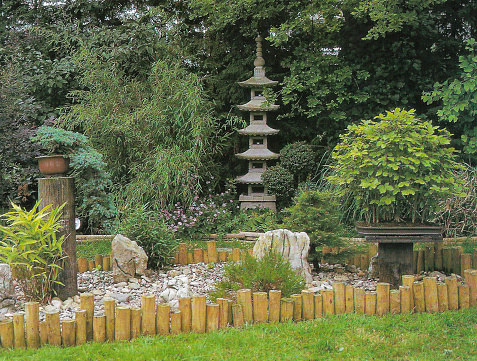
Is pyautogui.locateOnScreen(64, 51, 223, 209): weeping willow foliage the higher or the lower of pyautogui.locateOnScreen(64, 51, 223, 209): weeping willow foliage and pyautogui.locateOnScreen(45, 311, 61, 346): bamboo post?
the higher

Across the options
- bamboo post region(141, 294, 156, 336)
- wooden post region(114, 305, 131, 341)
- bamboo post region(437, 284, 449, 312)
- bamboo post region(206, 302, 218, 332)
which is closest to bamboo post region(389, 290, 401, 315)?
bamboo post region(437, 284, 449, 312)

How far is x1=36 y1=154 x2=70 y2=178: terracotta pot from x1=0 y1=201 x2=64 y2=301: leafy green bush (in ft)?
1.04

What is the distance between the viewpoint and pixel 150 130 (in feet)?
23.9

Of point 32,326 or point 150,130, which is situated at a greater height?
point 150,130

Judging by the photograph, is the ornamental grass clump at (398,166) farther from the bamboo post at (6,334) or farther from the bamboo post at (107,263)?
the bamboo post at (6,334)

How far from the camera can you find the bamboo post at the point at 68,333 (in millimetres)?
3121

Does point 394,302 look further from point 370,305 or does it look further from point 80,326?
point 80,326

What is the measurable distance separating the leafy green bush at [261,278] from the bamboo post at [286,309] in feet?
0.73

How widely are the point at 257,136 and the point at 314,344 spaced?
541 cm

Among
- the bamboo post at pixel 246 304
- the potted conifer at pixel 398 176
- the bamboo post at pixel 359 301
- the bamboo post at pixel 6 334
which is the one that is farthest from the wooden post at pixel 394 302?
the bamboo post at pixel 6 334

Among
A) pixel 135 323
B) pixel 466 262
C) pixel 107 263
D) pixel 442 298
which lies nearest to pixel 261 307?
pixel 135 323

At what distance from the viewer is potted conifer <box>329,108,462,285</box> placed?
412cm

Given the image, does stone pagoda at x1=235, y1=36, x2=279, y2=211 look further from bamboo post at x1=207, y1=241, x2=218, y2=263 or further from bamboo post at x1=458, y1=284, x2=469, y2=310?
bamboo post at x1=458, y1=284, x2=469, y2=310

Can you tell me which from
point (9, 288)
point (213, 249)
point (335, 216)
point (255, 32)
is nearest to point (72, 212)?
point (9, 288)
